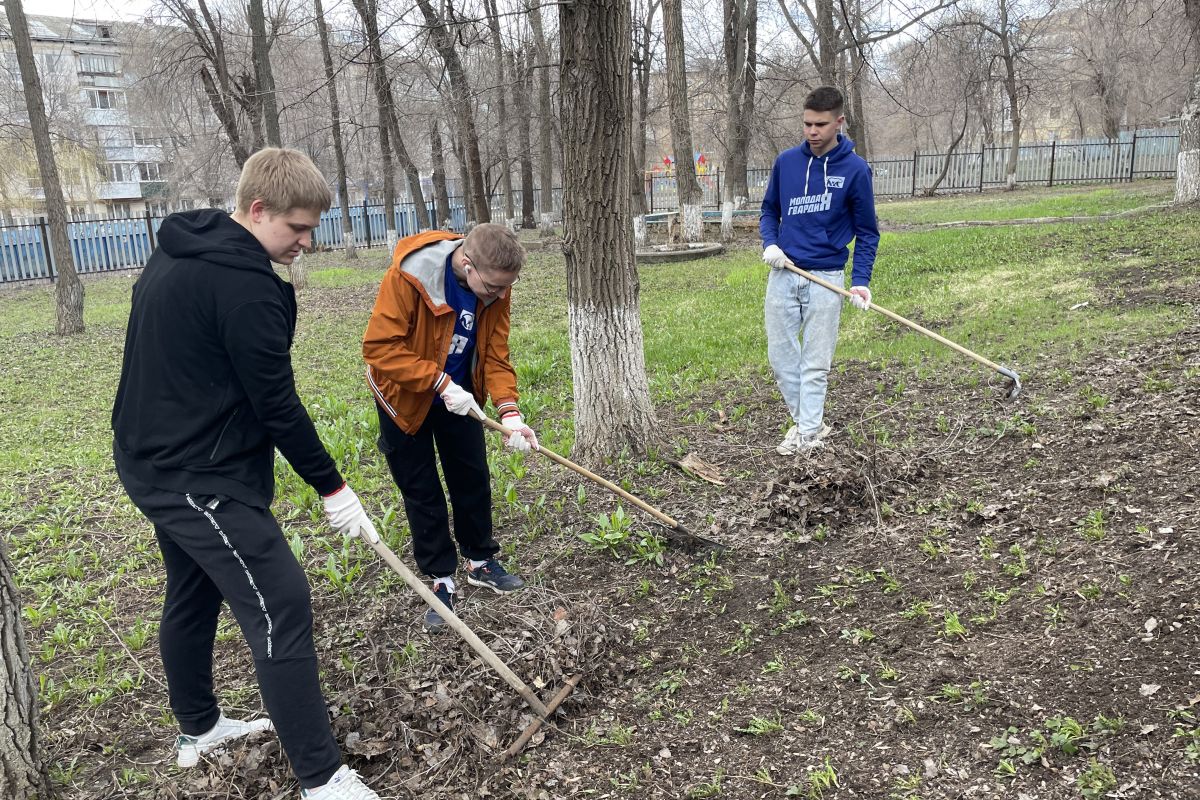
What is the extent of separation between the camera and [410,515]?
3447 millimetres

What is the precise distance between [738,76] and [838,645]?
17.8 meters

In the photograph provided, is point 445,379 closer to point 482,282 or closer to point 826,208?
point 482,282

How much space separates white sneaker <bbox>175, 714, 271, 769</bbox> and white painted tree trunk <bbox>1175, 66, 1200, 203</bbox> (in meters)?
14.9

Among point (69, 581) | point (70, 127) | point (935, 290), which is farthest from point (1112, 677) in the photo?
point (70, 127)

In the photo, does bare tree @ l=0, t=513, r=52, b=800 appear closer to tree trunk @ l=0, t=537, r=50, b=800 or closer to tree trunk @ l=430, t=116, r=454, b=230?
tree trunk @ l=0, t=537, r=50, b=800

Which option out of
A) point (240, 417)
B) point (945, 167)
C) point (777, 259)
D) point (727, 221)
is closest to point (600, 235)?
point (777, 259)

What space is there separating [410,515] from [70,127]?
32.3 m

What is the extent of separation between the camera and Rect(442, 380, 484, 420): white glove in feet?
10.4

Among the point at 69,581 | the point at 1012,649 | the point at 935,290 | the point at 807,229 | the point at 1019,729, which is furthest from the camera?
the point at 935,290

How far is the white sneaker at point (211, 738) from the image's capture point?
2.65 meters

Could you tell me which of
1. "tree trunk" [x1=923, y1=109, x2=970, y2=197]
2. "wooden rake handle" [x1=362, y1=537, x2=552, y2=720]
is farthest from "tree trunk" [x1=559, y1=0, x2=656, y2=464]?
"tree trunk" [x1=923, y1=109, x2=970, y2=197]

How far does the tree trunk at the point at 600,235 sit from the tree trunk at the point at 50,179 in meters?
9.27

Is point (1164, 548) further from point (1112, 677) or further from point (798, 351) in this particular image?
point (798, 351)

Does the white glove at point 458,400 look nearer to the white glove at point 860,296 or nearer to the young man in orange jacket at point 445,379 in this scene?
the young man in orange jacket at point 445,379
